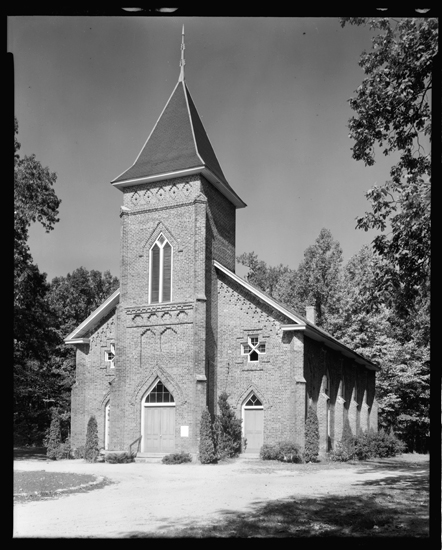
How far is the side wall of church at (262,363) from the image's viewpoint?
84.5 ft

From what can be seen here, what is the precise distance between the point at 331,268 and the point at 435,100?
109 ft

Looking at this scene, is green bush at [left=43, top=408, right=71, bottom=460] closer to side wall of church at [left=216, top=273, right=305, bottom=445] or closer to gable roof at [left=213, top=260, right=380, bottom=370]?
side wall of church at [left=216, top=273, right=305, bottom=445]

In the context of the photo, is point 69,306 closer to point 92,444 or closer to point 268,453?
point 92,444

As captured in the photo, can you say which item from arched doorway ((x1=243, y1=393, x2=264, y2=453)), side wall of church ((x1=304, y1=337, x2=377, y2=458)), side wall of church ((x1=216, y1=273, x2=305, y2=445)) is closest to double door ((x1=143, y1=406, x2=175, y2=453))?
side wall of church ((x1=216, y1=273, x2=305, y2=445))

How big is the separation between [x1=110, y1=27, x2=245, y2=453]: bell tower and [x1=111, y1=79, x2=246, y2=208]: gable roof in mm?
71

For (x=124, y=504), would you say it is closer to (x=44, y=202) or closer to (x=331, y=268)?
(x=44, y=202)

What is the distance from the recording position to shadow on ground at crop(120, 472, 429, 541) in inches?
400

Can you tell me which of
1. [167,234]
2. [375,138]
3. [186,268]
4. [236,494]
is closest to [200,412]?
[186,268]

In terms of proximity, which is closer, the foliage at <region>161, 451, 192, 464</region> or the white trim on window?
the foliage at <region>161, 451, 192, 464</region>

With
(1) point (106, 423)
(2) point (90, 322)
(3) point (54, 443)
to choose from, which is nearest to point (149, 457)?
(1) point (106, 423)

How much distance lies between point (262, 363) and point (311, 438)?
3.72 m

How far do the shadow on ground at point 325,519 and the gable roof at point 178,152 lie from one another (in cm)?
1646

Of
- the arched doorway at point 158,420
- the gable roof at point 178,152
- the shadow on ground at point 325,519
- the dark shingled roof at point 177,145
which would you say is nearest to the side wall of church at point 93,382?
the arched doorway at point 158,420

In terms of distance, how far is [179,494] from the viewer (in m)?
15.3
